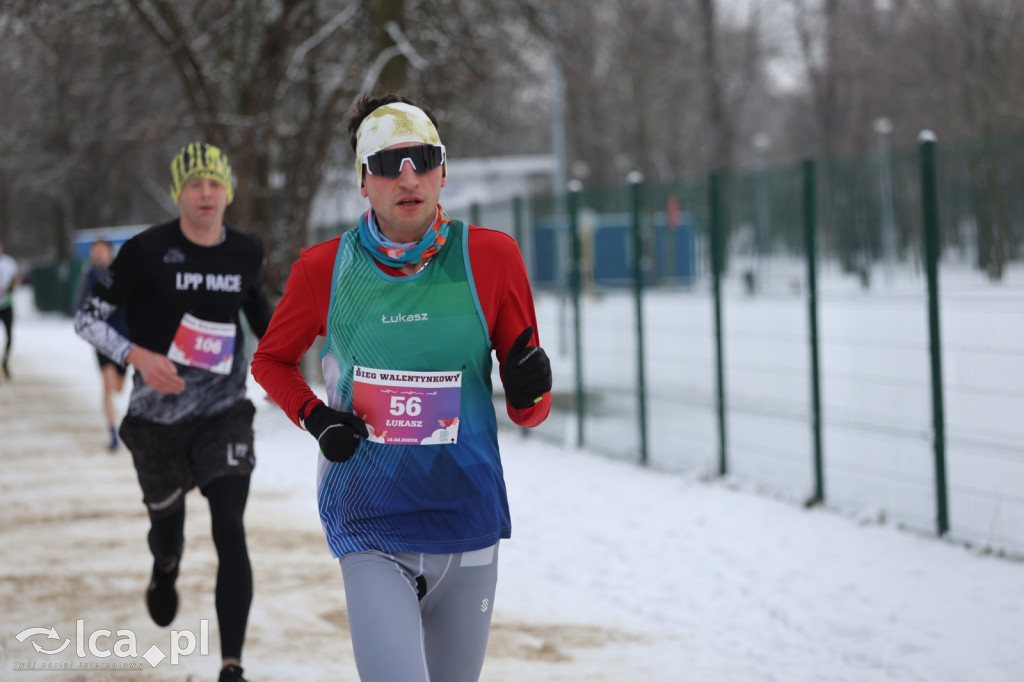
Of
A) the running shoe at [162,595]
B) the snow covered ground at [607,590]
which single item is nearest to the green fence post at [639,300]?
the snow covered ground at [607,590]

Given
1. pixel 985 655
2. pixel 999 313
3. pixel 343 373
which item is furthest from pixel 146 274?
pixel 999 313

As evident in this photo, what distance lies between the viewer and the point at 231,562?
4539 millimetres

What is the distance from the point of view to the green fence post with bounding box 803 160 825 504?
7.98 m

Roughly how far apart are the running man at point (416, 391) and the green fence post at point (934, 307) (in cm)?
452

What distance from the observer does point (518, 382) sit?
2.89 meters

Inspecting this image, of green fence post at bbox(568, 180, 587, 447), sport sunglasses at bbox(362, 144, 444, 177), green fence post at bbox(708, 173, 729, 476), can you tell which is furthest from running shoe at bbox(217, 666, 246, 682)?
green fence post at bbox(568, 180, 587, 447)

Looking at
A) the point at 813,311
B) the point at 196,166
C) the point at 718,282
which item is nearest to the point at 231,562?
the point at 196,166

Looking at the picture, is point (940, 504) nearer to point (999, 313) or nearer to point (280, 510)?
point (999, 313)

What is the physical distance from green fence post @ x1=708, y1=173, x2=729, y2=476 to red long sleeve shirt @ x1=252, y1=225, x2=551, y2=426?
6126 mm

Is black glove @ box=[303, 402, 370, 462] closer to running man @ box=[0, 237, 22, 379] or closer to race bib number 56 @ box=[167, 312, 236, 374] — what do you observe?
race bib number 56 @ box=[167, 312, 236, 374]

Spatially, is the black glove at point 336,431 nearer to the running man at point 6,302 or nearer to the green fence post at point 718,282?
the green fence post at point 718,282

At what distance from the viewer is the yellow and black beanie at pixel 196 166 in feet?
15.9

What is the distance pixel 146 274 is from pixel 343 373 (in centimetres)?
207

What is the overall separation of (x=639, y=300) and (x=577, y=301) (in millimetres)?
1309
